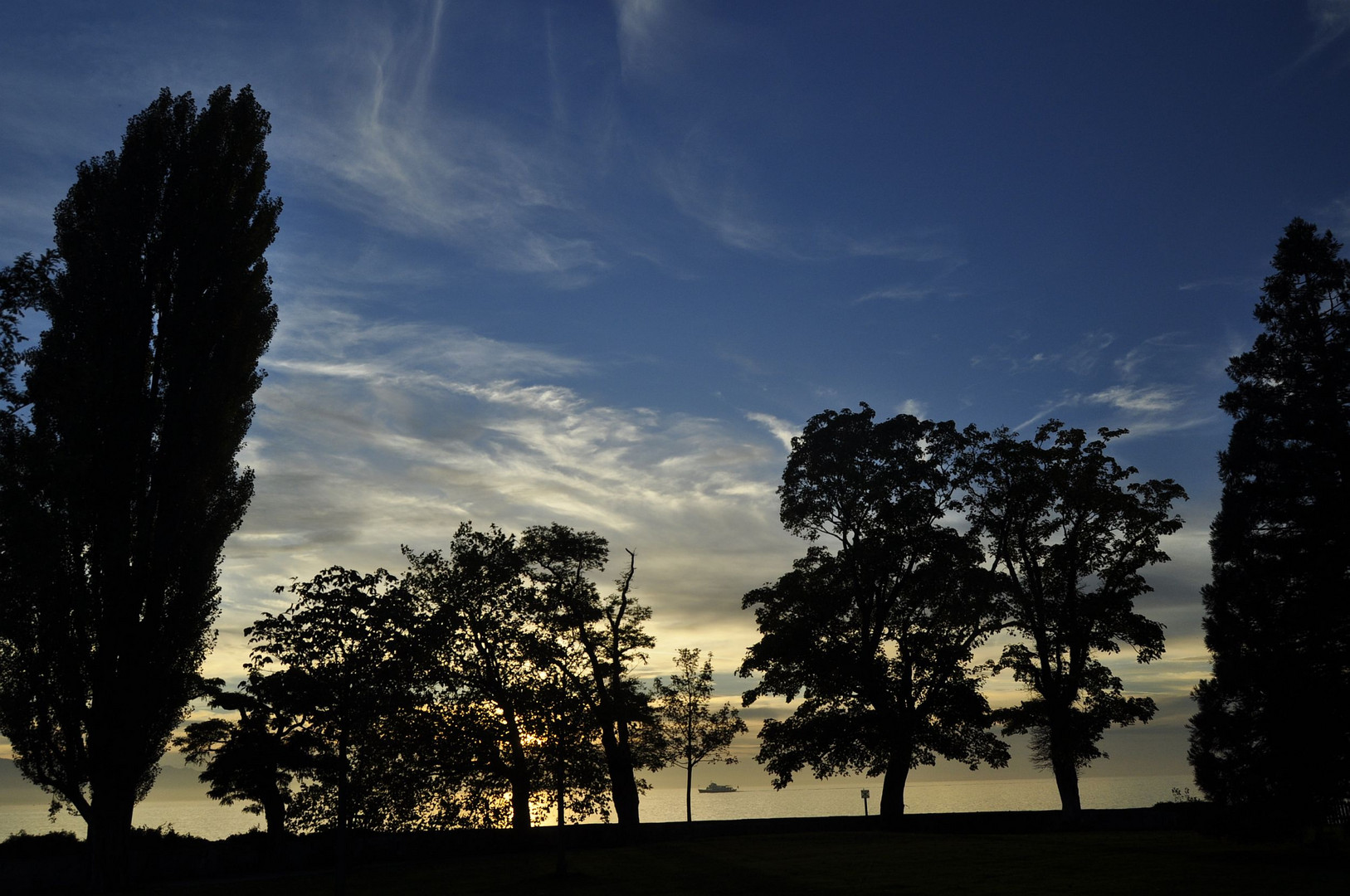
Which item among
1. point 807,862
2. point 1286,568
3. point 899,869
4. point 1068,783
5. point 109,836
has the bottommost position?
point 807,862

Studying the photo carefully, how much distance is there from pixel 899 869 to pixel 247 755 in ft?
96.4

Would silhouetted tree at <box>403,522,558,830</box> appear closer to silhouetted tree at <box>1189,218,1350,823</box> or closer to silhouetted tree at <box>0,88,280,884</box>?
silhouetted tree at <box>0,88,280,884</box>

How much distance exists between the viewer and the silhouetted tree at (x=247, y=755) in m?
33.8

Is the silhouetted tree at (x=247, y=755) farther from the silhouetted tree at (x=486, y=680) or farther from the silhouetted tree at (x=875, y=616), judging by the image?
the silhouetted tree at (x=875, y=616)

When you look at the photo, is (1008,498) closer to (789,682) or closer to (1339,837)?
(789,682)

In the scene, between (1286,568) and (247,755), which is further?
(247,755)

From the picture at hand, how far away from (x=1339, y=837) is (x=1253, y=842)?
2772mm

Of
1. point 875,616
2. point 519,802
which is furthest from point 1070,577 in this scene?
point 519,802

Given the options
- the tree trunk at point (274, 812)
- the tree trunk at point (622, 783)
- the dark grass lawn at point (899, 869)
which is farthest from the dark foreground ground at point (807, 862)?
the tree trunk at point (622, 783)

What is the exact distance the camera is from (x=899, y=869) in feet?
86.6

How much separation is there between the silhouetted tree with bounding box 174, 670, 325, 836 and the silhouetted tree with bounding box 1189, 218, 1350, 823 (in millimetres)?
28839

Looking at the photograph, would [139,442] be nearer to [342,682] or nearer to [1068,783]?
[342,682]

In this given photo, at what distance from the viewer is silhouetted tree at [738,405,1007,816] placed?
4009 cm

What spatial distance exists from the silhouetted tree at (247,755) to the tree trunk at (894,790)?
83.5 ft
